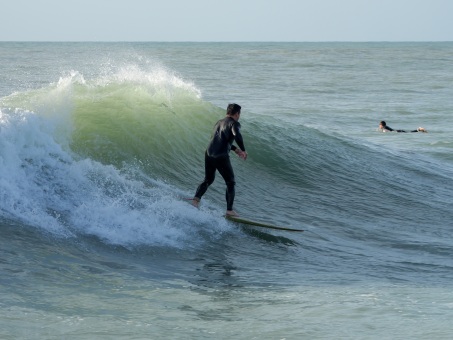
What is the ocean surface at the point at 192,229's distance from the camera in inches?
269

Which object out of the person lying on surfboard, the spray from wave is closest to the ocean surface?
the spray from wave

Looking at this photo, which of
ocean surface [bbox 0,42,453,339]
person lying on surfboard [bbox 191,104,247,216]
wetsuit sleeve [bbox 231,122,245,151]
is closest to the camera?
ocean surface [bbox 0,42,453,339]

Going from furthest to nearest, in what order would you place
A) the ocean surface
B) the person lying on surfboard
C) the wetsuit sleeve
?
the person lying on surfboard < the wetsuit sleeve < the ocean surface

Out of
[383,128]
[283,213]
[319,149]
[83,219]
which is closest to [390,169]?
[319,149]

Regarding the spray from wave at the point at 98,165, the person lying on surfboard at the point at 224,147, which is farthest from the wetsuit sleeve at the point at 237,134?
the spray from wave at the point at 98,165

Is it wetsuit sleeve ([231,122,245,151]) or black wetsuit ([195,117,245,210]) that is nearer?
wetsuit sleeve ([231,122,245,151])

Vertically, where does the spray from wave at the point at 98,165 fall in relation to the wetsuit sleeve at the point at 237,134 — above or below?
below

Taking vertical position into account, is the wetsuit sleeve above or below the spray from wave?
above

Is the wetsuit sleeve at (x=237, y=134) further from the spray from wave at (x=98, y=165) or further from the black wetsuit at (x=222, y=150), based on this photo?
the spray from wave at (x=98, y=165)

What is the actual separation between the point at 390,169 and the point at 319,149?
5.00 feet

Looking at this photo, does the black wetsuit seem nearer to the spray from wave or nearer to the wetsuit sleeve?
the wetsuit sleeve

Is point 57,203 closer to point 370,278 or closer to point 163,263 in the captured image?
point 163,263

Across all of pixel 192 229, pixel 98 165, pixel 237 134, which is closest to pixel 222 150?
pixel 237 134

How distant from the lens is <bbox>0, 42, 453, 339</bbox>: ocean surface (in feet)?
22.4
